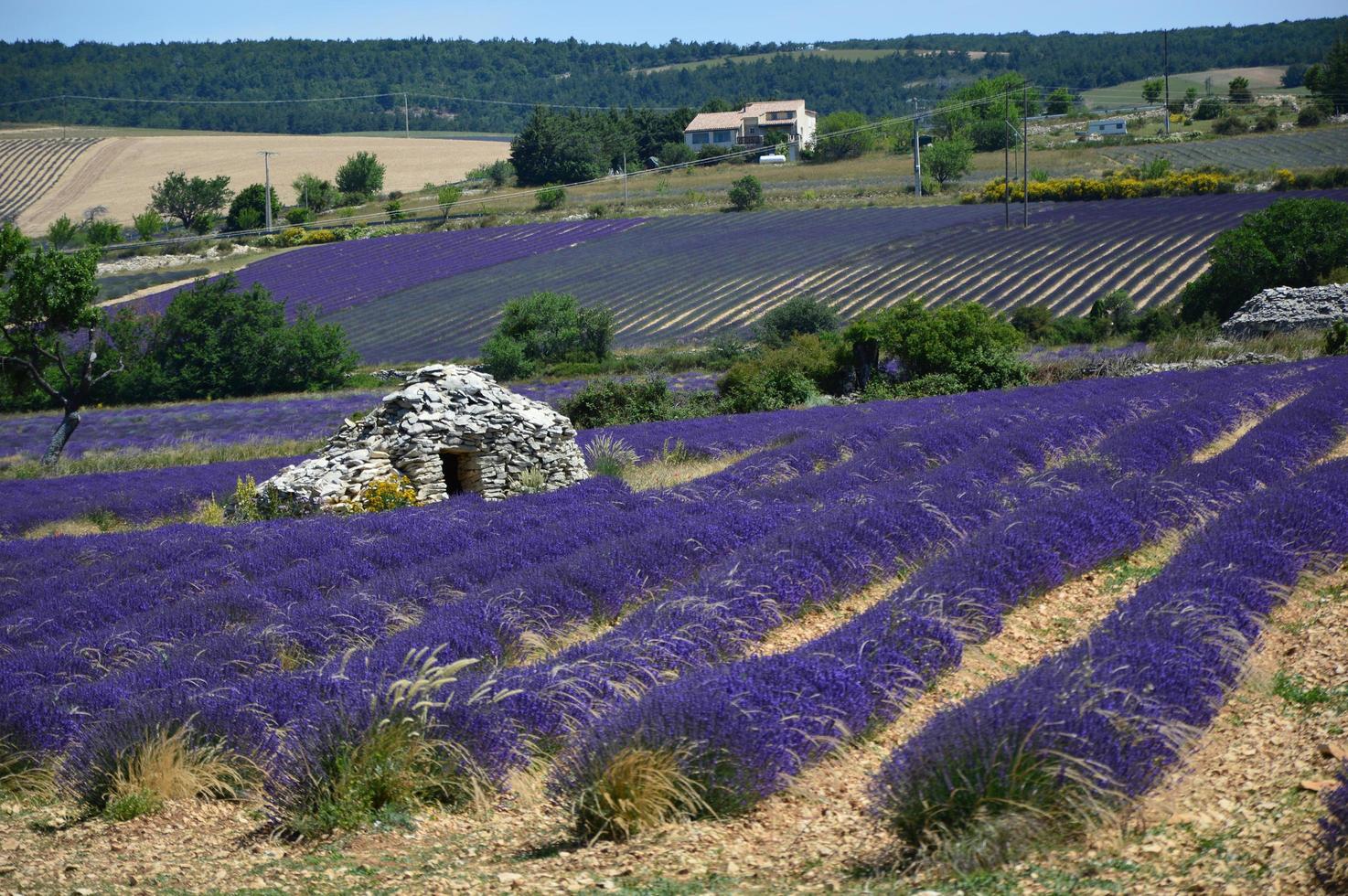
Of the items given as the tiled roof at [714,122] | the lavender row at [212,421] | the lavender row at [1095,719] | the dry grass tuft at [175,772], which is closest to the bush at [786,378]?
the lavender row at [212,421]

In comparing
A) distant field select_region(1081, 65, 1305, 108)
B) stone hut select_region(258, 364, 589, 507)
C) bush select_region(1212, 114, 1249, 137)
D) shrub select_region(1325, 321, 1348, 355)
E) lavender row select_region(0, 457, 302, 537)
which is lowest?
lavender row select_region(0, 457, 302, 537)

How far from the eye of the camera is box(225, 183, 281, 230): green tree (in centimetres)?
8675

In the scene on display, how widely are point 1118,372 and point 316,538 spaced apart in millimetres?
21238

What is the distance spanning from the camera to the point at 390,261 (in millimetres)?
69875

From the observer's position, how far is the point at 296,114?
7121 inches

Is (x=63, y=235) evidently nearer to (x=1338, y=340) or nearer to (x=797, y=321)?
(x=797, y=321)

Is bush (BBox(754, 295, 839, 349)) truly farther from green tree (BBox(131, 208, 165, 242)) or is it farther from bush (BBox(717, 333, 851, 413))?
green tree (BBox(131, 208, 165, 242))

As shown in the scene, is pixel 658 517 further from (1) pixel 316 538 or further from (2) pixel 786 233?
(2) pixel 786 233

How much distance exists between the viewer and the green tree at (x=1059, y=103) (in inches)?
4926

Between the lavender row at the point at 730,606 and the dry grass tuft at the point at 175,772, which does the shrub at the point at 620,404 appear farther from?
the dry grass tuft at the point at 175,772

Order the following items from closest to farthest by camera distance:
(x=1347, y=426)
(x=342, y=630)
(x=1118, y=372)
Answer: (x=342, y=630) → (x=1347, y=426) → (x=1118, y=372)

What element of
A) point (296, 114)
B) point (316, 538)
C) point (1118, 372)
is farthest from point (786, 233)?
point (296, 114)

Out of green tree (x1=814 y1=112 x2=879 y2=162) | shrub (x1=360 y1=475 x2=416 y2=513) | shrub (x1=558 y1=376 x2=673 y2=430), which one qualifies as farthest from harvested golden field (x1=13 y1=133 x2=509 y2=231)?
shrub (x1=360 y1=475 x2=416 y2=513)

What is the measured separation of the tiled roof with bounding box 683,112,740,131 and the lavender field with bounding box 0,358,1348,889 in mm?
113991
